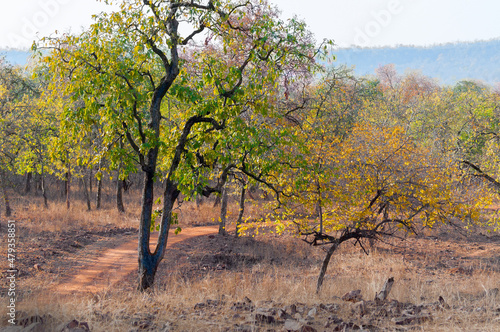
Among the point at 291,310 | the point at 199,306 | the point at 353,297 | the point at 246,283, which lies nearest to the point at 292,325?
the point at 291,310

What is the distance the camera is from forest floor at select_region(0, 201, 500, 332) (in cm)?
660

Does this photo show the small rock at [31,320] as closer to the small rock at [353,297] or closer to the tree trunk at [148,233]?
the tree trunk at [148,233]

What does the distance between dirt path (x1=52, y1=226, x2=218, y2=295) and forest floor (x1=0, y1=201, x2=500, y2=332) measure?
4 centimetres

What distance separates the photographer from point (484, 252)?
18375 millimetres

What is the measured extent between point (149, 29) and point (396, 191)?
7507 mm

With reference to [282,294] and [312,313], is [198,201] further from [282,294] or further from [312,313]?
[312,313]

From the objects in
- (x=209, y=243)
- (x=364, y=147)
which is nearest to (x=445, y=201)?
(x=364, y=147)

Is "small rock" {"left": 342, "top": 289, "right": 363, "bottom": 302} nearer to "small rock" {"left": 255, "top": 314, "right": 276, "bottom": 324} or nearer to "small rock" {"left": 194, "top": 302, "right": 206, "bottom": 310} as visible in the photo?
"small rock" {"left": 255, "top": 314, "right": 276, "bottom": 324}

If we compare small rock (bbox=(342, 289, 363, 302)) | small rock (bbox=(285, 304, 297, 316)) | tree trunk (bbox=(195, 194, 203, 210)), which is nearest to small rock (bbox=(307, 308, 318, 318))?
small rock (bbox=(285, 304, 297, 316))

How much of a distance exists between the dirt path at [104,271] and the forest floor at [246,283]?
0.04 m

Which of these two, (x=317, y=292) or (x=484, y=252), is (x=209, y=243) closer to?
(x=317, y=292)

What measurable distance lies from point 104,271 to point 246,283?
17.6 feet

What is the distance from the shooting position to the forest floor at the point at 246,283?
660 centimetres

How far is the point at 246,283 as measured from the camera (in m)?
11.2
